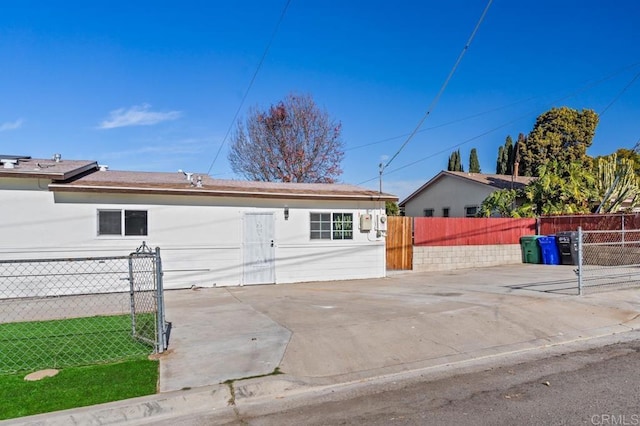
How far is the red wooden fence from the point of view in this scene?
55.0ft

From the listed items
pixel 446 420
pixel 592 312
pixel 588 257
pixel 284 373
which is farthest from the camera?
pixel 588 257

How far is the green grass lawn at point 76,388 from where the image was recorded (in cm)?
444

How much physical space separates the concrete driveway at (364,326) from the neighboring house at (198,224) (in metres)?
1.15

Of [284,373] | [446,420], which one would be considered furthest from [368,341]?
[446,420]

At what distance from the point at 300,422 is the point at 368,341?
8.90ft

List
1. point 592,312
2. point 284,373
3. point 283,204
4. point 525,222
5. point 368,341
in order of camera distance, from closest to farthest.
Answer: point 284,373 < point 368,341 < point 592,312 < point 283,204 < point 525,222

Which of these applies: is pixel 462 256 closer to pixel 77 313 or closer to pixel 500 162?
pixel 77 313

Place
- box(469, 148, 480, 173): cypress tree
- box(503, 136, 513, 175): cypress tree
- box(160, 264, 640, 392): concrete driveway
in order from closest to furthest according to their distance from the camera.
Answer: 1. box(160, 264, 640, 392): concrete driveway
2. box(503, 136, 513, 175): cypress tree
3. box(469, 148, 480, 173): cypress tree

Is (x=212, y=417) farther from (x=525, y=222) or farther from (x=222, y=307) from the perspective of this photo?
(x=525, y=222)

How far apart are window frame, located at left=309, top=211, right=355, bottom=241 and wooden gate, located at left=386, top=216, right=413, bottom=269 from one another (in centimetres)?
218

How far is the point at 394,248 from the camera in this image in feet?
53.2

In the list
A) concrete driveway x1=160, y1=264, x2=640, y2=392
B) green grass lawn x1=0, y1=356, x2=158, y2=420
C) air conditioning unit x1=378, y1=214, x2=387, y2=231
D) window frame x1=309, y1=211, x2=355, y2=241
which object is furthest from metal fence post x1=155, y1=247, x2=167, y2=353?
air conditioning unit x1=378, y1=214, x2=387, y2=231

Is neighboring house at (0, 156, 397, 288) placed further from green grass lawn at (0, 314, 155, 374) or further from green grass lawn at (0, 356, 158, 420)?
green grass lawn at (0, 356, 158, 420)

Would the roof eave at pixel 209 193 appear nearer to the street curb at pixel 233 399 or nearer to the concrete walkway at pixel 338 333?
the concrete walkway at pixel 338 333
